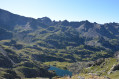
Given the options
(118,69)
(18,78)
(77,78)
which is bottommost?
(18,78)

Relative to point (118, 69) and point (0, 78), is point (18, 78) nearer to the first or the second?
point (0, 78)

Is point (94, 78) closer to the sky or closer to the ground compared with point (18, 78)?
closer to the sky

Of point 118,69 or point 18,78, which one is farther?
point 18,78

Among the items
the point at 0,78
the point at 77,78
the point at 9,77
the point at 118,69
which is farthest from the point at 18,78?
the point at 77,78

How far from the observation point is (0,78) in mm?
159125

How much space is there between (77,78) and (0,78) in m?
137

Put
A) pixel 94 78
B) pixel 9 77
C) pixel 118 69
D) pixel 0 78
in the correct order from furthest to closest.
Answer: pixel 9 77 → pixel 0 78 → pixel 118 69 → pixel 94 78

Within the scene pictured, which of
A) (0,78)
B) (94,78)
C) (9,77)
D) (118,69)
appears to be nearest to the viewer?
(94,78)

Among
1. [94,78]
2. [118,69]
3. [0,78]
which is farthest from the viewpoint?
[0,78]

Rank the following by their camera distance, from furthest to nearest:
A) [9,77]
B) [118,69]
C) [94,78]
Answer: [9,77]
[118,69]
[94,78]

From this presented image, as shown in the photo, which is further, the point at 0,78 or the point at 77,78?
the point at 0,78

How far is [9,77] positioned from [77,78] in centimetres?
16093

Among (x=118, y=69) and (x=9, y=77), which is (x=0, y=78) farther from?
(x=118, y=69)

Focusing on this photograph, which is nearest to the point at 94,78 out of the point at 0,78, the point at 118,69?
the point at 118,69
